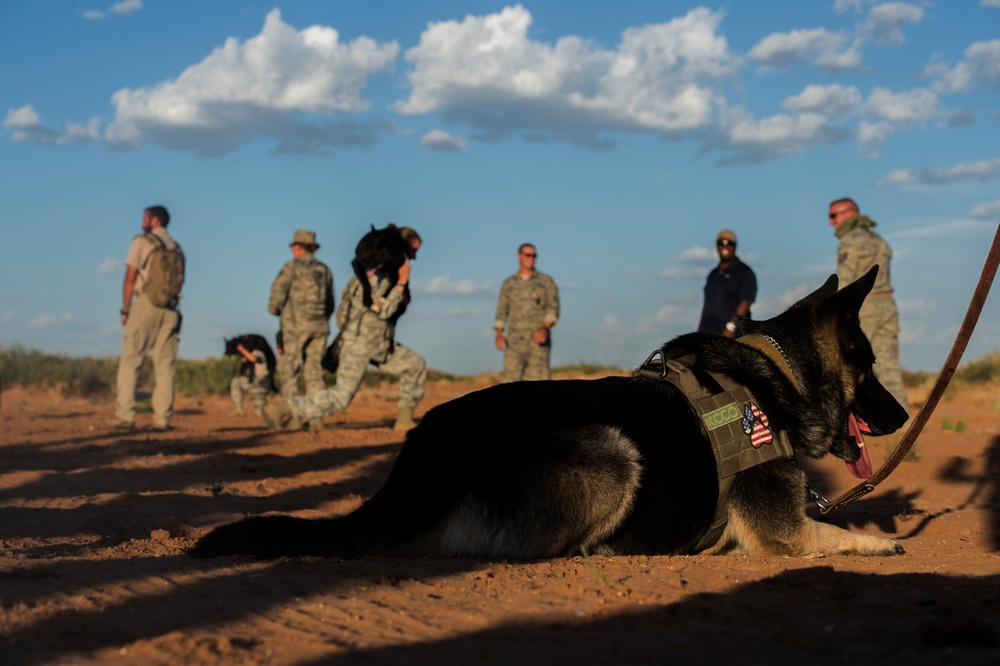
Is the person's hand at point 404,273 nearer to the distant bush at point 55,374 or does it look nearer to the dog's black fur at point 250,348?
the dog's black fur at point 250,348

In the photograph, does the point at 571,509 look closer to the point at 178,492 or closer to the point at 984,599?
the point at 984,599

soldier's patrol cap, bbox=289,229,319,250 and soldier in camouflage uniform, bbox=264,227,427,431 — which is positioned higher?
soldier's patrol cap, bbox=289,229,319,250

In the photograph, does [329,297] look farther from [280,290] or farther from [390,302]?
[390,302]

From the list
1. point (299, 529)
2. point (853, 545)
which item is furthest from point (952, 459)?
point (299, 529)

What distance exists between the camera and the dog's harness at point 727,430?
4.64 m

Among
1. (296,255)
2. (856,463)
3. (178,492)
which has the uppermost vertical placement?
(296,255)

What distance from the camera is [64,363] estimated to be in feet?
89.6

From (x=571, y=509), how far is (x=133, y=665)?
86.7 inches

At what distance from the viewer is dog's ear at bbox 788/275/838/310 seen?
536 cm

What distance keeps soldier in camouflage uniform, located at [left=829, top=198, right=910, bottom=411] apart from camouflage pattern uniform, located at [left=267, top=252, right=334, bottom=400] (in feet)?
23.4

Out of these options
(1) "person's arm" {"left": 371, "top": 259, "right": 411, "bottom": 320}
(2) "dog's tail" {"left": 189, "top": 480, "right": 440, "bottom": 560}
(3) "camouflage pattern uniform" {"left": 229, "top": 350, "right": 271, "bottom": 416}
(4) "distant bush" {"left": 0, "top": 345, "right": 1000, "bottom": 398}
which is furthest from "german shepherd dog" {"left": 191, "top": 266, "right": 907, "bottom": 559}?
(4) "distant bush" {"left": 0, "top": 345, "right": 1000, "bottom": 398}

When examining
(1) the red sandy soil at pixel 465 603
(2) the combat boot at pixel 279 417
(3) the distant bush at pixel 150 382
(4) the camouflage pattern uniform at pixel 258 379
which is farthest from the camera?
(3) the distant bush at pixel 150 382

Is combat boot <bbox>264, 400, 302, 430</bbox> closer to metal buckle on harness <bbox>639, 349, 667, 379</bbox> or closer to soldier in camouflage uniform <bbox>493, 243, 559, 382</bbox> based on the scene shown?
soldier in camouflage uniform <bbox>493, 243, 559, 382</bbox>

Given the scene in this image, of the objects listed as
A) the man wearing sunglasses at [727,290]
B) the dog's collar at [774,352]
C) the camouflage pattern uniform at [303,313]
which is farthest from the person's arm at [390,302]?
the dog's collar at [774,352]
